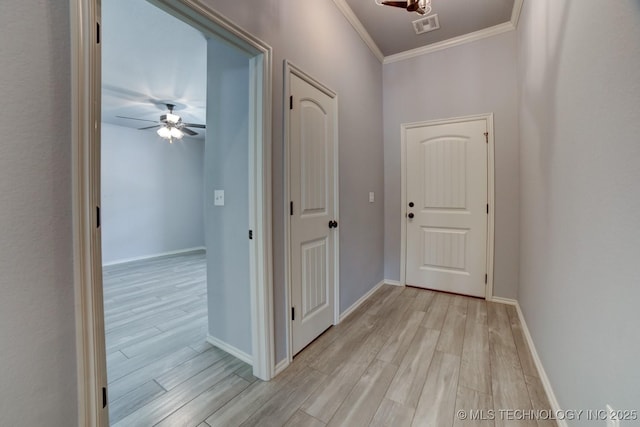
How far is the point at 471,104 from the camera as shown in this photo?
9.80ft

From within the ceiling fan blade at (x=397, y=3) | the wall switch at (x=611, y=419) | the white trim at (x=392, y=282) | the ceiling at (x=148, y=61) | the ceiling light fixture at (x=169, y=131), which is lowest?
the white trim at (x=392, y=282)

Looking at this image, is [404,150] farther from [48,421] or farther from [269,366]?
[48,421]

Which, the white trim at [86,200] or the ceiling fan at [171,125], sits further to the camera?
the ceiling fan at [171,125]

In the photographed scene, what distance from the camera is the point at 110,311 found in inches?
110

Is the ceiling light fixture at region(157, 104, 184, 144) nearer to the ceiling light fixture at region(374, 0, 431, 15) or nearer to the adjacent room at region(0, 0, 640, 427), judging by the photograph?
the adjacent room at region(0, 0, 640, 427)

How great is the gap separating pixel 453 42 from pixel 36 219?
3.88m

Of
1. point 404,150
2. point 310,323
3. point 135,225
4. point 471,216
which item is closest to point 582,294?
point 310,323

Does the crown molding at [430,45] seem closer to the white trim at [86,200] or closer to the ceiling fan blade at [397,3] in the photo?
the ceiling fan blade at [397,3]

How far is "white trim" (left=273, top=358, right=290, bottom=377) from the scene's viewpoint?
1.76 metres

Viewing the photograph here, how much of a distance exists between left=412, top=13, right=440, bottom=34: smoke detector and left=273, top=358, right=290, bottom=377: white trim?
337 centimetres

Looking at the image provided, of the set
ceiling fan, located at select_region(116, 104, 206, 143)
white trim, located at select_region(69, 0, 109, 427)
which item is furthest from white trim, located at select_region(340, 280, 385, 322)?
ceiling fan, located at select_region(116, 104, 206, 143)

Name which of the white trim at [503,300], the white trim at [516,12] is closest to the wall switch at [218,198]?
Result: the white trim at [503,300]

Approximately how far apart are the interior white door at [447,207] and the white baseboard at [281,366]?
2122 mm

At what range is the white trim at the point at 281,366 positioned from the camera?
176 cm
